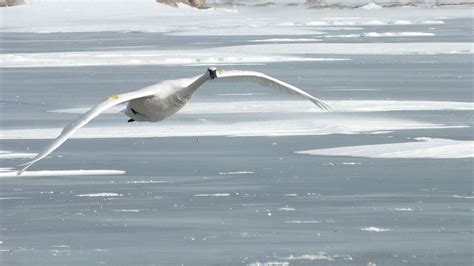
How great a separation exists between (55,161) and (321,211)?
2962mm

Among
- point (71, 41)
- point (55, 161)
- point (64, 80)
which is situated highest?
point (55, 161)

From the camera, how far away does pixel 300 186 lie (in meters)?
9.84

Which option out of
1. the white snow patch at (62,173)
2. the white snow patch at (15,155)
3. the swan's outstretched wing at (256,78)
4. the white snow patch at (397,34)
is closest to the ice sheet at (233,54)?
the white snow patch at (397,34)

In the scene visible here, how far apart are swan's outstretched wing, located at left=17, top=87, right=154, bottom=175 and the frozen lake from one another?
0.59 meters

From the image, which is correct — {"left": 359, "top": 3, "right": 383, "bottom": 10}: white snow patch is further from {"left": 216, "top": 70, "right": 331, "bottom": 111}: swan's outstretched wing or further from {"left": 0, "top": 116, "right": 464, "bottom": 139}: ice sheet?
{"left": 216, "top": 70, "right": 331, "bottom": 111}: swan's outstretched wing

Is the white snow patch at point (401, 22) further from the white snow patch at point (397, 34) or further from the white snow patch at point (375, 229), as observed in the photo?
the white snow patch at point (375, 229)

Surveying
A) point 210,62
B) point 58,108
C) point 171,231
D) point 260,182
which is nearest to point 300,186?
point 260,182

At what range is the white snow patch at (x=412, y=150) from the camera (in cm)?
1129

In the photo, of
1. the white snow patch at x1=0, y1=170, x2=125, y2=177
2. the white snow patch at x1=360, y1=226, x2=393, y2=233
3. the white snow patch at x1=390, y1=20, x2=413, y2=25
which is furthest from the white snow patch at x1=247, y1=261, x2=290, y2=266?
the white snow patch at x1=390, y1=20, x2=413, y2=25

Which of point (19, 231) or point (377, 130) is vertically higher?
point (19, 231)

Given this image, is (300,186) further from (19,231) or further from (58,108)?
(58,108)

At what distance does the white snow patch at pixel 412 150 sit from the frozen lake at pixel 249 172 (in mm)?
23

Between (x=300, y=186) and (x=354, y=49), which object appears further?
(x=354, y=49)

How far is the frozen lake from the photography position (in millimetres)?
7945
